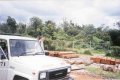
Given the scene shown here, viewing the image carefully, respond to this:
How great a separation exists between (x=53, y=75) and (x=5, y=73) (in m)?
1.18

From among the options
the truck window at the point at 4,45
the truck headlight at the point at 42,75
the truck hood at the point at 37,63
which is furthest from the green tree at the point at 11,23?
the truck headlight at the point at 42,75

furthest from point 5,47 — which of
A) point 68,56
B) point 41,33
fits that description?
point 41,33

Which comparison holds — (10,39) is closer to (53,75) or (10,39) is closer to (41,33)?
(53,75)

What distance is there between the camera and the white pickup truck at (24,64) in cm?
492

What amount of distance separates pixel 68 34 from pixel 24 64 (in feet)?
87.1

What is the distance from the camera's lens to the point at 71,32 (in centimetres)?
3262

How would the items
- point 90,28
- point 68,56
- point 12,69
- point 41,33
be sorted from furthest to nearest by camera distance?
point 90,28, point 41,33, point 68,56, point 12,69

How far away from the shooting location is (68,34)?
31.5 metres

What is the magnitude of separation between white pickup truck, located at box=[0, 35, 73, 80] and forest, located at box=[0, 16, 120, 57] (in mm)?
13439

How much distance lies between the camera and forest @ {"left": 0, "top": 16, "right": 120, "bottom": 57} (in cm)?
2116

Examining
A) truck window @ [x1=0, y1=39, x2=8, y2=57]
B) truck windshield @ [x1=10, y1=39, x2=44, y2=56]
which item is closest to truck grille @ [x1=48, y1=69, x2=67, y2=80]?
truck windshield @ [x1=10, y1=39, x2=44, y2=56]

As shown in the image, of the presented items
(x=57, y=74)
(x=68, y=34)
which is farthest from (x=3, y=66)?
(x=68, y=34)

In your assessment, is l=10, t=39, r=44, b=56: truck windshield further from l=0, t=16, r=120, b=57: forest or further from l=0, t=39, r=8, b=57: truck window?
l=0, t=16, r=120, b=57: forest

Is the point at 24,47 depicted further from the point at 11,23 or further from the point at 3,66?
the point at 11,23
